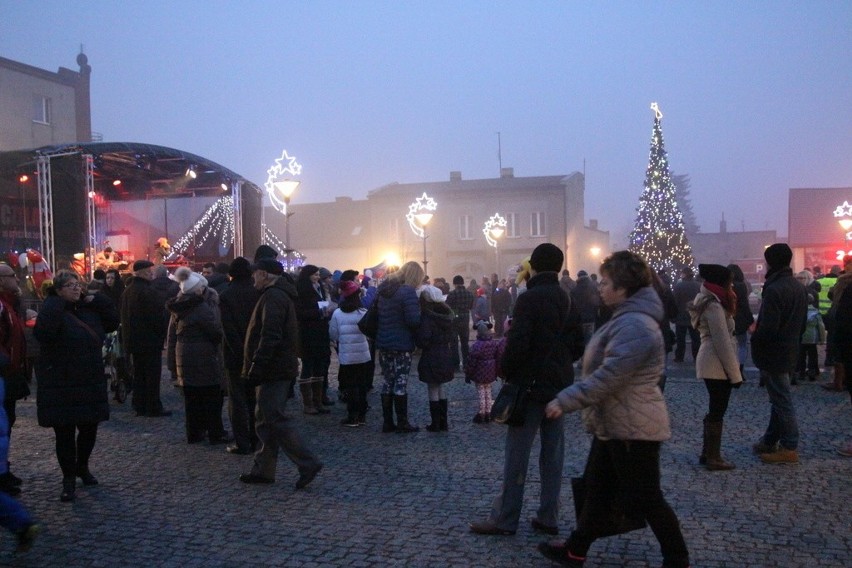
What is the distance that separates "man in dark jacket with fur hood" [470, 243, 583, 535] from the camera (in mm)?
4883

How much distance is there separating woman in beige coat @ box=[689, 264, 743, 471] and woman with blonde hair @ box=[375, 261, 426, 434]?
3.05 meters

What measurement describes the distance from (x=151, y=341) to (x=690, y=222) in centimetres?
9697

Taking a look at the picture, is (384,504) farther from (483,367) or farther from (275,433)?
(483,367)

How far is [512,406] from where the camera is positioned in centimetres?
492

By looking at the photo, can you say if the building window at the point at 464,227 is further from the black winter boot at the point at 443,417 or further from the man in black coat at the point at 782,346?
the man in black coat at the point at 782,346

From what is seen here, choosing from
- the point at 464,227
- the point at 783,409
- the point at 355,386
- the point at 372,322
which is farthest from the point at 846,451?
the point at 464,227

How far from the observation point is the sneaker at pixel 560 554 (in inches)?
173

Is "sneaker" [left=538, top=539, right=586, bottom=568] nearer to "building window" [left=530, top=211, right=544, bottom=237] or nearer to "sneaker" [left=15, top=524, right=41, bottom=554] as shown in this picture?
"sneaker" [left=15, top=524, right=41, bottom=554]

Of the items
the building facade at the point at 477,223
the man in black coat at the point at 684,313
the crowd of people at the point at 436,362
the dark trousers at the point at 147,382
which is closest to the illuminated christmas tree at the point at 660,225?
the building facade at the point at 477,223

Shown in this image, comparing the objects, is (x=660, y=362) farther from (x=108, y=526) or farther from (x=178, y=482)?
(x=178, y=482)

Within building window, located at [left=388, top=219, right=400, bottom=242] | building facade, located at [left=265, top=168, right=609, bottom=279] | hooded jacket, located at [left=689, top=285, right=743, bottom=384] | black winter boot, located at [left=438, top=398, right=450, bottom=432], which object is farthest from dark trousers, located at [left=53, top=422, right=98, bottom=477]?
building window, located at [left=388, top=219, right=400, bottom=242]

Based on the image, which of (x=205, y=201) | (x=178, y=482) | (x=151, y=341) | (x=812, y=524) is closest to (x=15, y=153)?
(x=205, y=201)

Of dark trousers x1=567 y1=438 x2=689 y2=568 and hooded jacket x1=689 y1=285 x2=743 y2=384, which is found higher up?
hooded jacket x1=689 y1=285 x2=743 y2=384

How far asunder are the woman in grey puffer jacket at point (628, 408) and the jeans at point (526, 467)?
29.5 inches
